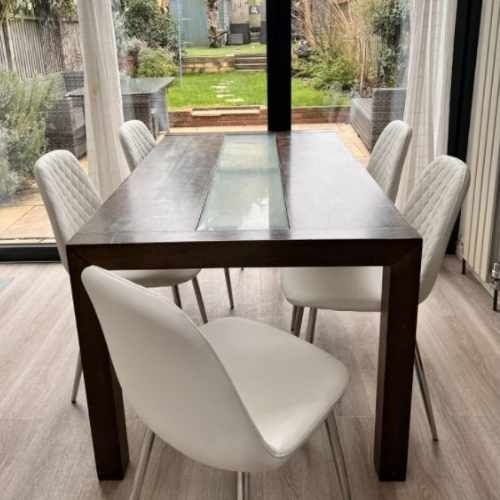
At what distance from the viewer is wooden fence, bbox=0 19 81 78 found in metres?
3.14

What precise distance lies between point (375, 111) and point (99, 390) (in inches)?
90.7

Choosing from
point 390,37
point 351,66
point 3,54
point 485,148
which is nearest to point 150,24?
point 3,54

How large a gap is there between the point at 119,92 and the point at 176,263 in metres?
1.92

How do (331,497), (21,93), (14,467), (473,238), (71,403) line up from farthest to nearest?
(21,93) < (473,238) < (71,403) < (14,467) < (331,497)

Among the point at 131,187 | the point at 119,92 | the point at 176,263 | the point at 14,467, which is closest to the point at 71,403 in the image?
the point at 14,467

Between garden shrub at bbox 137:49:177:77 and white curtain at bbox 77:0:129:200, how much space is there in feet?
0.61

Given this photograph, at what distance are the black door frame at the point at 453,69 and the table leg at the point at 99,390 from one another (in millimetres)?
2025

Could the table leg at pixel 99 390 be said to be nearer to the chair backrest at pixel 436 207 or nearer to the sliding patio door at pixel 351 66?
the chair backrest at pixel 436 207

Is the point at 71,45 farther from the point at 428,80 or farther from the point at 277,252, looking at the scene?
the point at 277,252

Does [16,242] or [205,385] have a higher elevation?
[205,385]

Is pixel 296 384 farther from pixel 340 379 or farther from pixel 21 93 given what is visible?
pixel 21 93

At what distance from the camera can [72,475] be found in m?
1.78

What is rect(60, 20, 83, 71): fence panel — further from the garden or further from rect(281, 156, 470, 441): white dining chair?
rect(281, 156, 470, 441): white dining chair

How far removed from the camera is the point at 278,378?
4.68 ft
